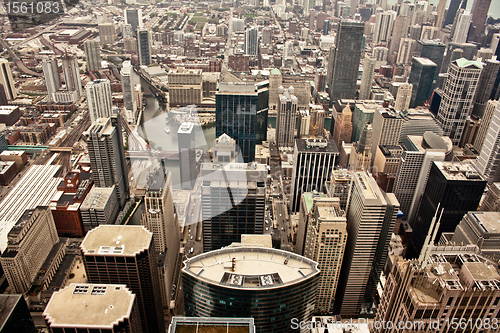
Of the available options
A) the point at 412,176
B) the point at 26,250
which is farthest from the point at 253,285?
the point at 412,176

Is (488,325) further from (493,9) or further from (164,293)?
(493,9)

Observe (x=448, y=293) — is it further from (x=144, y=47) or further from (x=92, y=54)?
(x=144, y=47)

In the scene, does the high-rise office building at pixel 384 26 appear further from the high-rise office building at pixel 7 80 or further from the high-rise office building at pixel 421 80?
the high-rise office building at pixel 7 80

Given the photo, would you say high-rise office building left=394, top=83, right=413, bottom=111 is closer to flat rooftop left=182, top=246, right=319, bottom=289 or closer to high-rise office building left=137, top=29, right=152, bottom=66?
flat rooftop left=182, top=246, right=319, bottom=289

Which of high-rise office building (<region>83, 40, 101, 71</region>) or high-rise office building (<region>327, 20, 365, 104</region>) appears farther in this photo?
high-rise office building (<region>83, 40, 101, 71</region>)

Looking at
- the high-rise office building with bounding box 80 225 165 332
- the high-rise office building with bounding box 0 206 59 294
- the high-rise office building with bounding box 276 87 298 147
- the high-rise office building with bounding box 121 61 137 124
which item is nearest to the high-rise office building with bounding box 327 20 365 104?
the high-rise office building with bounding box 276 87 298 147

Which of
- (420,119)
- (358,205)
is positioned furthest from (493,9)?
(358,205)

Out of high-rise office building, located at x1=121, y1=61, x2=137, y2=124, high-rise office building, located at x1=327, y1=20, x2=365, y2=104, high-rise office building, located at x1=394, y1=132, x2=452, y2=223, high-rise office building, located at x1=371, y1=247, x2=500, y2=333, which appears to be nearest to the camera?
high-rise office building, located at x1=371, y1=247, x2=500, y2=333
